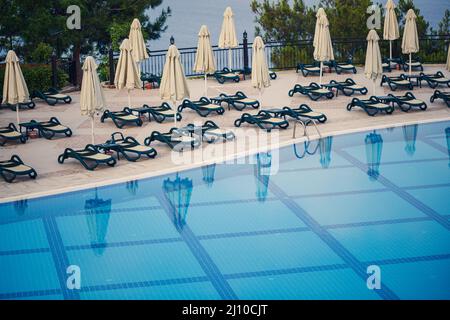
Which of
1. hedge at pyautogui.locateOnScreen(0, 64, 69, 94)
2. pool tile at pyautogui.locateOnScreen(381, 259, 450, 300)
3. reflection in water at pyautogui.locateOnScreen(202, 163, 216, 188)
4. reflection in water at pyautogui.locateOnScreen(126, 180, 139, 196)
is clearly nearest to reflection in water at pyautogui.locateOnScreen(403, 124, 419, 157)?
reflection in water at pyautogui.locateOnScreen(202, 163, 216, 188)

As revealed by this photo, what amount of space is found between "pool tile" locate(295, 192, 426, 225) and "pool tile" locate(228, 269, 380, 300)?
2.38 m

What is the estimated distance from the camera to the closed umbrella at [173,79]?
21.1 m

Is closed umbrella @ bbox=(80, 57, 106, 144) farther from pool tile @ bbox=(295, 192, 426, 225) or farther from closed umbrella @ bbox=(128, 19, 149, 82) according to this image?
closed umbrella @ bbox=(128, 19, 149, 82)

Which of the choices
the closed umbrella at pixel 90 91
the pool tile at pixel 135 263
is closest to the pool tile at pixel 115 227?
the pool tile at pixel 135 263

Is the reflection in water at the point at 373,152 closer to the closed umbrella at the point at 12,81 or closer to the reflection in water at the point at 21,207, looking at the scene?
the reflection in water at the point at 21,207

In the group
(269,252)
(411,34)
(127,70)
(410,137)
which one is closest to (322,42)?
(411,34)

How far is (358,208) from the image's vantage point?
1631cm

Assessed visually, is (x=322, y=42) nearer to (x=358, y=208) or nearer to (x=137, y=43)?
(x=137, y=43)

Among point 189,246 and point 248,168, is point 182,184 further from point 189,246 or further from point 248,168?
point 189,246

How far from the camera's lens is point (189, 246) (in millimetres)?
14688

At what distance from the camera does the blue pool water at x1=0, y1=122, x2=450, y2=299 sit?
513 inches

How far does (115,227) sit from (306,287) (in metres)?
4.28

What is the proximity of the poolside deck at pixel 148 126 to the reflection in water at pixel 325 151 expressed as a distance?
529 mm
